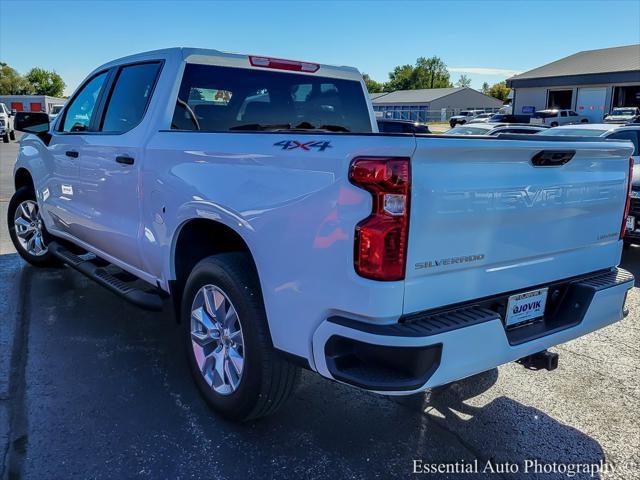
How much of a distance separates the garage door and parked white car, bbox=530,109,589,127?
153 cm

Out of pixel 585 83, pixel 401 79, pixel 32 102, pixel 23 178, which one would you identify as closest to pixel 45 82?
pixel 32 102

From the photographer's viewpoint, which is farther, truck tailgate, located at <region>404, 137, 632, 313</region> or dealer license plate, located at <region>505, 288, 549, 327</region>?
dealer license plate, located at <region>505, 288, 549, 327</region>

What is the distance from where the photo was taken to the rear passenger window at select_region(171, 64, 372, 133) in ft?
13.3

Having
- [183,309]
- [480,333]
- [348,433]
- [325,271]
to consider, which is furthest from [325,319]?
[183,309]

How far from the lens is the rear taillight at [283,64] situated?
14.4 ft

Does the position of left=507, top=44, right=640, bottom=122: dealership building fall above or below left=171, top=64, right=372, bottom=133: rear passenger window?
above

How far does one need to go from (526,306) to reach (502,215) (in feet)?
1.86

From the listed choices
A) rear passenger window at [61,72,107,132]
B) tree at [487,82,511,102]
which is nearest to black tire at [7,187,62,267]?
rear passenger window at [61,72,107,132]

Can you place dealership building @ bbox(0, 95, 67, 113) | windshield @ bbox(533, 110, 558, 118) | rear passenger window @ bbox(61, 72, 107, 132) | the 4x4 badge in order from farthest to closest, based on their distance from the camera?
dealership building @ bbox(0, 95, 67, 113) < windshield @ bbox(533, 110, 558, 118) < rear passenger window @ bbox(61, 72, 107, 132) < the 4x4 badge

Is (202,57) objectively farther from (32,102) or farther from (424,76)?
(424,76)

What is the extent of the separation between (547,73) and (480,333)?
180ft

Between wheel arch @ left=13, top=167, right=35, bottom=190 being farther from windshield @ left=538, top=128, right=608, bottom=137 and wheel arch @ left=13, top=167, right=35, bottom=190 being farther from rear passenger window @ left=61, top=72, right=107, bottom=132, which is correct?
windshield @ left=538, top=128, right=608, bottom=137

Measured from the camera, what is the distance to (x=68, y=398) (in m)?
3.60

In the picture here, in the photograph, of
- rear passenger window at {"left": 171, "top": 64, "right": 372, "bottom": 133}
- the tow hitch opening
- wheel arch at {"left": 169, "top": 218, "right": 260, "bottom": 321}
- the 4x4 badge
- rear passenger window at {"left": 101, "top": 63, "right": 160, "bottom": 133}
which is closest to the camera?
the 4x4 badge
